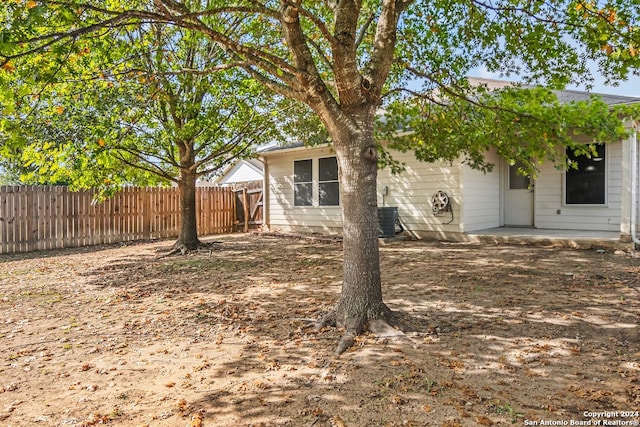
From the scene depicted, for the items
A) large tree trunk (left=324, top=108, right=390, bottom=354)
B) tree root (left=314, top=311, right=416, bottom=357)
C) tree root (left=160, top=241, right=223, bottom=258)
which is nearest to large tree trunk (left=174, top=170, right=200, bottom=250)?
tree root (left=160, top=241, right=223, bottom=258)

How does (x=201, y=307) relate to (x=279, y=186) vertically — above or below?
below

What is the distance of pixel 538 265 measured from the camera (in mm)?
6961

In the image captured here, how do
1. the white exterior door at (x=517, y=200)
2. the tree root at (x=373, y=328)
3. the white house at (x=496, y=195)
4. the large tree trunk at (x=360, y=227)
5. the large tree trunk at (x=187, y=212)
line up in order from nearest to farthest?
the tree root at (x=373, y=328) → the large tree trunk at (x=360, y=227) → the white house at (x=496, y=195) → the large tree trunk at (x=187, y=212) → the white exterior door at (x=517, y=200)

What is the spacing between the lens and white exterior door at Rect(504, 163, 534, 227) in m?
11.2

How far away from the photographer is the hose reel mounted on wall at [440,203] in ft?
34.2

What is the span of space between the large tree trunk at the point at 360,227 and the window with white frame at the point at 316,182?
28.5ft

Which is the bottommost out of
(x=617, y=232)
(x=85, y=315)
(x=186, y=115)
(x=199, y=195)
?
(x=85, y=315)

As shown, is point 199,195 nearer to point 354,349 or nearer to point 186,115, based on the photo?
point 186,115

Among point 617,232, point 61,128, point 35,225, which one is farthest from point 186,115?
point 617,232

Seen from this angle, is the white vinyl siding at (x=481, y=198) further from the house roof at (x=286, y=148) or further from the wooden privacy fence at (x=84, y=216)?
the wooden privacy fence at (x=84, y=216)

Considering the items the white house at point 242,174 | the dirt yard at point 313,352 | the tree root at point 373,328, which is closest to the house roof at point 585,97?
the dirt yard at point 313,352

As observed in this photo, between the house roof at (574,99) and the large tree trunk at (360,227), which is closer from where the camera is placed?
the large tree trunk at (360,227)

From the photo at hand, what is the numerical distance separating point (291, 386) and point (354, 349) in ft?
2.49

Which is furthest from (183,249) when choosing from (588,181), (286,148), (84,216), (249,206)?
(588,181)
